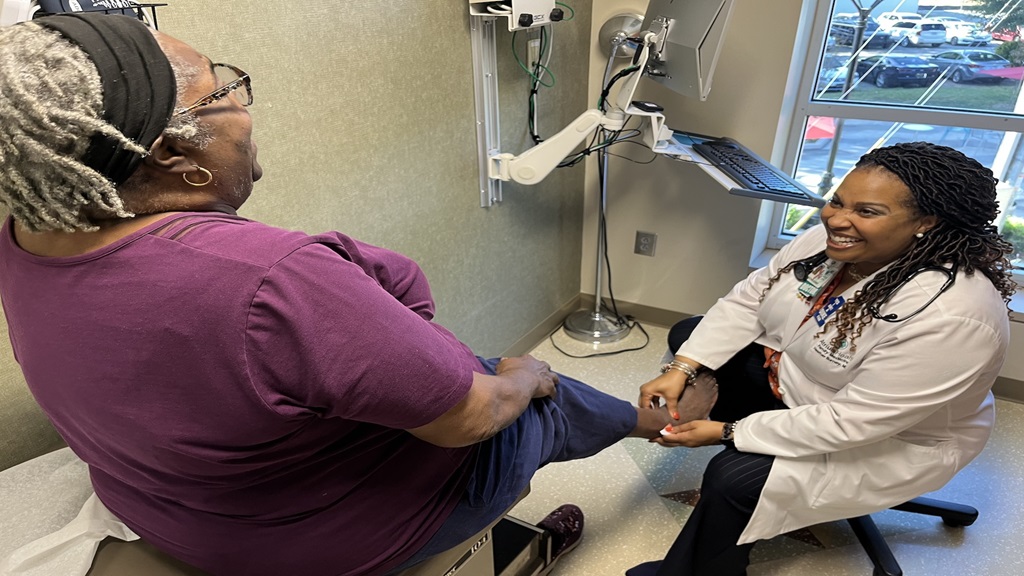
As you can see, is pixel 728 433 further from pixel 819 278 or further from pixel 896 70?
pixel 896 70

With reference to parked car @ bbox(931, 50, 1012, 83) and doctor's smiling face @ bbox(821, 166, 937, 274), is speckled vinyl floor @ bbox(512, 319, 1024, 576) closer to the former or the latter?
doctor's smiling face @ bbox(821, 166, 937, 274)

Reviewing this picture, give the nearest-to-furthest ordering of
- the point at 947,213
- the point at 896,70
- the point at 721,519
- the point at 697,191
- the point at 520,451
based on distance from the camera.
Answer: the point at 520,451
the point at 947,213
the point at 721,519
the point at 896,70
the point at 697,191

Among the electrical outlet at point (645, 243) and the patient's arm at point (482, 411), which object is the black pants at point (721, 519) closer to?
the patient's arm at point (482, 411)

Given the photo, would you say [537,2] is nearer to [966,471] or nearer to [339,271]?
[339,271]

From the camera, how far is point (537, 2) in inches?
68.7

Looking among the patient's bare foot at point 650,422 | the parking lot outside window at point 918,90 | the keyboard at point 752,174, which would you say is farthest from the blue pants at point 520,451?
the parking lot outside window at point 918,90

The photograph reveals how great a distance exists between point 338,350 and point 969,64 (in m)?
2.30

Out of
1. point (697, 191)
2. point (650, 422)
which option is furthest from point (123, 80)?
point (697, 191)

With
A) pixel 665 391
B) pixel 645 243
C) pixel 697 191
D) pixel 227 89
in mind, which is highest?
pixel 227 89

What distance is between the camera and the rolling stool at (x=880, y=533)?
1.49 meters

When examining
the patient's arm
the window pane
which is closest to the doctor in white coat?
the patient's arm

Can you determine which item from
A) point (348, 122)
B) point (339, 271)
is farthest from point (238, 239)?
point (348, 122)

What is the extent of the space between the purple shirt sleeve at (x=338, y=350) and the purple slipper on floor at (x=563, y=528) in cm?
92

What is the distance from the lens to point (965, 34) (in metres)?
2.00
